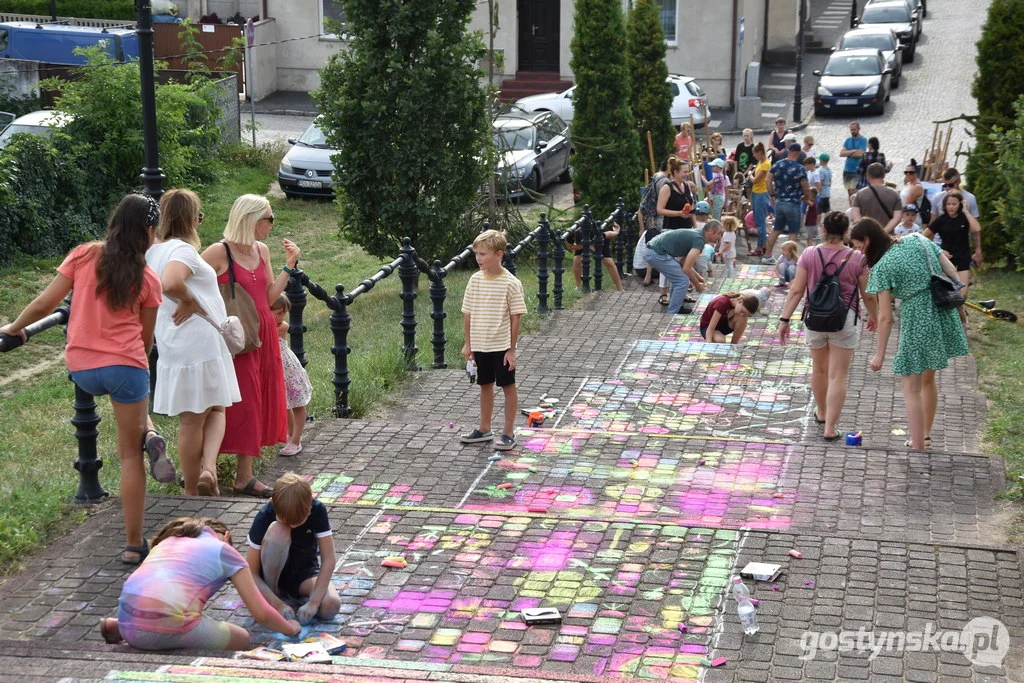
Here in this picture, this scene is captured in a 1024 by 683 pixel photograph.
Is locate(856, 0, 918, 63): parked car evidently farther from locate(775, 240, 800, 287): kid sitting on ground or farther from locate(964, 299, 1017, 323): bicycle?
locate(964, 299, 1017, 323): bicycle

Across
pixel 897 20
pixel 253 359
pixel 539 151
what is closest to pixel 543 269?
pixel 253 359

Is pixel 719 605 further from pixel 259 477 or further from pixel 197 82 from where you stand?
pixel 197 82

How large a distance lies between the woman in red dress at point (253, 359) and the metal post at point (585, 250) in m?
8.98

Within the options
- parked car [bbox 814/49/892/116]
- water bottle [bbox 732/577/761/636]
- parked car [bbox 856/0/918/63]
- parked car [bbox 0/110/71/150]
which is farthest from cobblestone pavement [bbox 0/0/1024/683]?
parked car [bbox 856/0/918/63]

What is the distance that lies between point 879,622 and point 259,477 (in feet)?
12.4

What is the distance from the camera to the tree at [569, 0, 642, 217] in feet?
65.5

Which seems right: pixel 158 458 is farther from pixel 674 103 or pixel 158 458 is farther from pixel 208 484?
pixel 674 103

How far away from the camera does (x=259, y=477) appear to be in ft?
25.0

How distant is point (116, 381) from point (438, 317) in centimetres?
544

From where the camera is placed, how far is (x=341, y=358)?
30.5 feet

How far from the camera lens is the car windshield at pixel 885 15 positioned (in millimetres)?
39125

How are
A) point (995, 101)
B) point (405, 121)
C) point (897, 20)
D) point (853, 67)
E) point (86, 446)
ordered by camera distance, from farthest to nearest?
point (897, 20), point (853, 67), point (995, 101), point (405, 121), point (86, 446)

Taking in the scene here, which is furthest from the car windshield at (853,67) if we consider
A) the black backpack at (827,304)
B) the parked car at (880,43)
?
the black backpack at (827,304)

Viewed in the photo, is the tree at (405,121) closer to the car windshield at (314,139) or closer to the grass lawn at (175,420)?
the grass lawn at (175,420)
